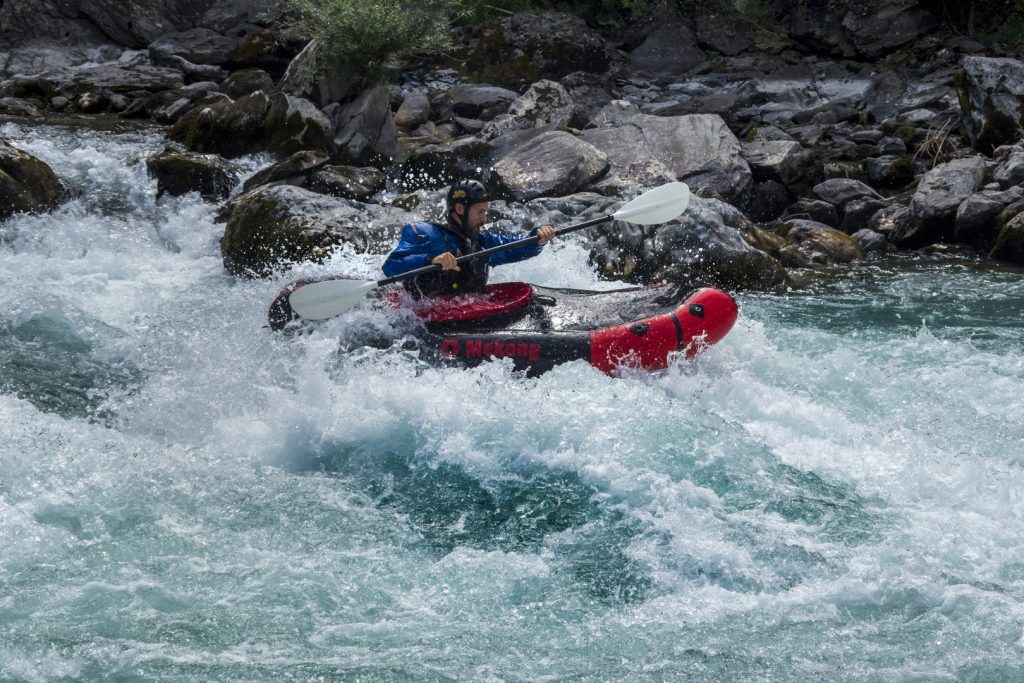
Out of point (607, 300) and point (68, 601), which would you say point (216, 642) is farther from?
point (607, 300)

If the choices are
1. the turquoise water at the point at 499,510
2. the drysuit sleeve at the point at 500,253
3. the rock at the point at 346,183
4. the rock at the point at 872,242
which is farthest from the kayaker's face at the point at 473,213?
the rock at the point at 872,242

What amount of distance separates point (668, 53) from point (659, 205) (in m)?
10.4

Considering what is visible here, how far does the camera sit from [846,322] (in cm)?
739

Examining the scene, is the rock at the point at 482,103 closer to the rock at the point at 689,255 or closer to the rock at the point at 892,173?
the rock at the point at 892,173

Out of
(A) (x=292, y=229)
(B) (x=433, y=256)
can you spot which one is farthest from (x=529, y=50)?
(B) (x=433, y=256)

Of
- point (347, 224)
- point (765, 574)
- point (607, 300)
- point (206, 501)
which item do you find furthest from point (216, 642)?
point (347, 224)

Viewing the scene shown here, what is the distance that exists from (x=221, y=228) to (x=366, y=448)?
188 inches

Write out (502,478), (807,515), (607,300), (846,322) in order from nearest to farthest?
(807,515)
(502,478)
(607,300)
(846,322)

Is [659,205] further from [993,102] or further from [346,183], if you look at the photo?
[993,102]

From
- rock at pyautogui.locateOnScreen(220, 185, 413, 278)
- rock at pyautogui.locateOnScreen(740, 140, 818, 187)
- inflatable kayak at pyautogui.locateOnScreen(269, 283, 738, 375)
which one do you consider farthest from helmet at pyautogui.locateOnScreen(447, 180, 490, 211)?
rock at pyautogui.locateOnScreen(740, 140, 818, 187)

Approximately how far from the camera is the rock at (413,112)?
42.1ft

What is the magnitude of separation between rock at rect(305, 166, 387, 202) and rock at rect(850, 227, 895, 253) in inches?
191

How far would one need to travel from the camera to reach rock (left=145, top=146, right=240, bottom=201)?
9.94 metres

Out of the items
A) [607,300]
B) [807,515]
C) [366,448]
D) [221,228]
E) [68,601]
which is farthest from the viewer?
[221,228]
